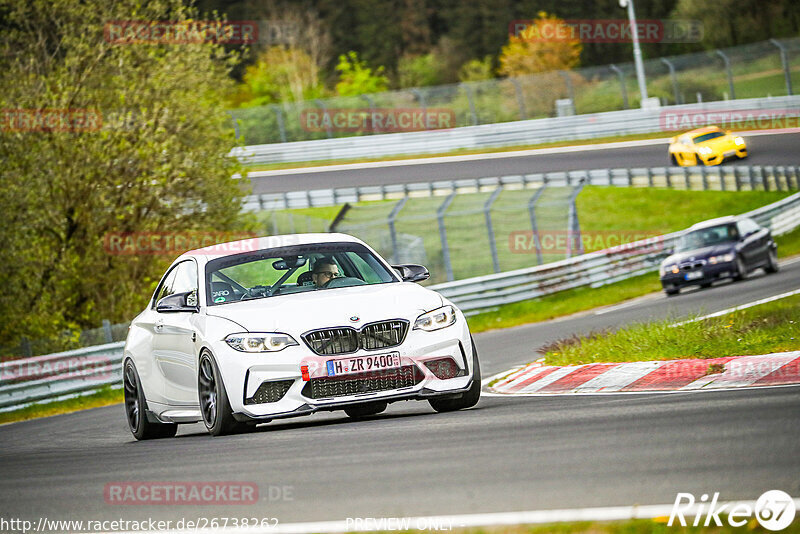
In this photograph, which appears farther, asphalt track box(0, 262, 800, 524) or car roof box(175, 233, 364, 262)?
car roof box(175, 233, 364, 262)

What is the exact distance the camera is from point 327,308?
9.41 meters

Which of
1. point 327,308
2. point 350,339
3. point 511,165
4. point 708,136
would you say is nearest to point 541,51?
point 511,165

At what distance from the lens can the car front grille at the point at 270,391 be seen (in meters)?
9.22

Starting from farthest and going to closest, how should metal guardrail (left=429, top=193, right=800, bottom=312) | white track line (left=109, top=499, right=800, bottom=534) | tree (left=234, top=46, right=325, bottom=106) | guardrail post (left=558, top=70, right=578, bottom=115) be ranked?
tree (left=234, top=46, right=325, bottom=106) < guardrail post (left=558, top=70, right=578, bottom=115) < metal guardrail (left=429, top=193, right=800, bottom=312) < white track line (left=109, top=499, right=800, bottom=534)

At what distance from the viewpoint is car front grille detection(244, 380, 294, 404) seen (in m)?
9.22

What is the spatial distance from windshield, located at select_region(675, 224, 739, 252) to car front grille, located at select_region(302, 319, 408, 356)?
1687 cm

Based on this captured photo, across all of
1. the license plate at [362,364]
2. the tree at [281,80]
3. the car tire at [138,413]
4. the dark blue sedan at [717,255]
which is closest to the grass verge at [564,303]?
the dark blue sedan at [717,255]

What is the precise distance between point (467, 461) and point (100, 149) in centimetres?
2015

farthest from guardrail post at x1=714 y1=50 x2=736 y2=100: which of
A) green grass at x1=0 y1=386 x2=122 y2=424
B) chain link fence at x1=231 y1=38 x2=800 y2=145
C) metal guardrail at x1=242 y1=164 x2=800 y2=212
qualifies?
green grass at x1=0 y1=386 x2=122 y2=424

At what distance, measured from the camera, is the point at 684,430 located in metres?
7.13

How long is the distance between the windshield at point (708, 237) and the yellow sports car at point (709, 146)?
53.1 feet

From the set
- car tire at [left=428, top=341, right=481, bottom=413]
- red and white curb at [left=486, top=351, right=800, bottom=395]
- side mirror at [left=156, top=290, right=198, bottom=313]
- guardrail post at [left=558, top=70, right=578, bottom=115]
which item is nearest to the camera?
red and white curb at [left=486, top=351, right=800, bottom=395]

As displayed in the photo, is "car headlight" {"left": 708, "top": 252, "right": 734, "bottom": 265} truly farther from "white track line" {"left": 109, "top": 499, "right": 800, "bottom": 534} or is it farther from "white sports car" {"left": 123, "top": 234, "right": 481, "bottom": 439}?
"white track line" {"left": 109, "top": 499, "right": 800, "bottom": 534}

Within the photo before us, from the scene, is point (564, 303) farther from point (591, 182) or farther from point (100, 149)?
point (591, 182)
